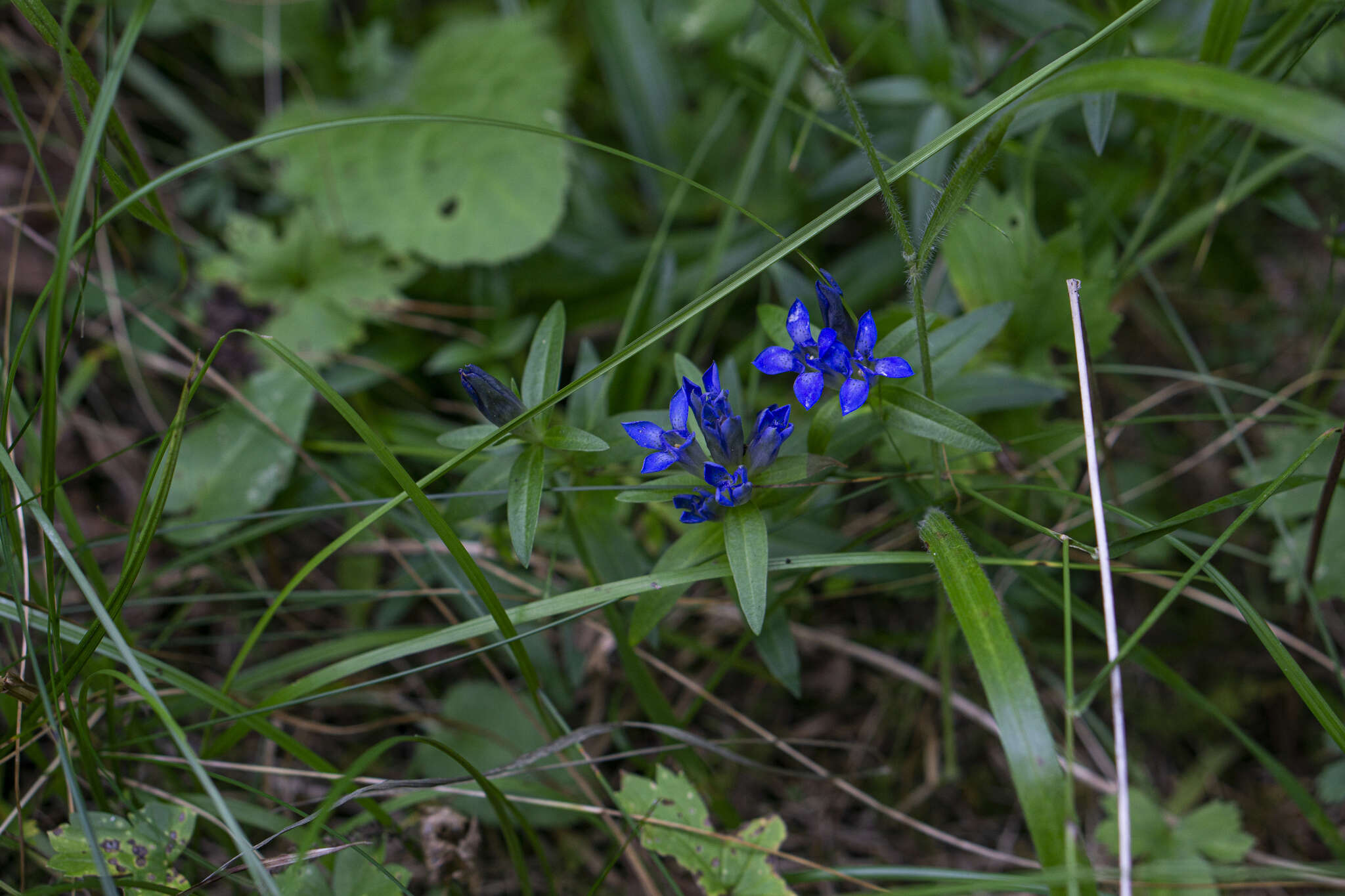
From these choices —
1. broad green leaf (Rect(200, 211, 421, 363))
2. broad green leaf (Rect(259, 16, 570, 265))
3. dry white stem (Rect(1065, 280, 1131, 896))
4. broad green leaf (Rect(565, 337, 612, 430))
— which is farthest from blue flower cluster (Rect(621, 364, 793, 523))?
broad green leaf (Rect(200, 211, 421, 363))

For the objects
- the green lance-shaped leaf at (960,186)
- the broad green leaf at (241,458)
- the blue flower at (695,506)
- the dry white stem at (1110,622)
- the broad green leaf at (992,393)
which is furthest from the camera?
the broad green leaf at (241,458)

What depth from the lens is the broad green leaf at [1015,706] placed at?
1.47 m

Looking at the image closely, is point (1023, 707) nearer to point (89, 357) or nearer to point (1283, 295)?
point (1283, 295)

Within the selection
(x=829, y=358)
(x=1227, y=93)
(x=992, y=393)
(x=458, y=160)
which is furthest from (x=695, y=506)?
(x=458, y=160)

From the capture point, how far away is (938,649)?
8.73ft

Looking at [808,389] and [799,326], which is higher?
[799,326]

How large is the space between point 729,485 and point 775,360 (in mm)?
293

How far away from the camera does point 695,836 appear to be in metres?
2.18

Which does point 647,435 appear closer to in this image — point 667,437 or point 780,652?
point 667,437

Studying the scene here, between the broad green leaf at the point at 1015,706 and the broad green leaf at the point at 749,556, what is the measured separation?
39cm

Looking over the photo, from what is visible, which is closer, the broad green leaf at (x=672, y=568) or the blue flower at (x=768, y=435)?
the blue flower at (x=768, y=435)

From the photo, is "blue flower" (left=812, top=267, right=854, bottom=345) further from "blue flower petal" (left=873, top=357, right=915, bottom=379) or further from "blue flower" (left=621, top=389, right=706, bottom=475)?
"blue flower" (left=621, top=389, right=706, bottom=475)

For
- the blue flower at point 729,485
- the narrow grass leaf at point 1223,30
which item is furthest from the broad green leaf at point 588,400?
the narrow grass leaf at point 1223,30

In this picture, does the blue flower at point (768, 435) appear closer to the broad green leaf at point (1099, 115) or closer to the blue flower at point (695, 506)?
the blue flower at point (695, 506)
